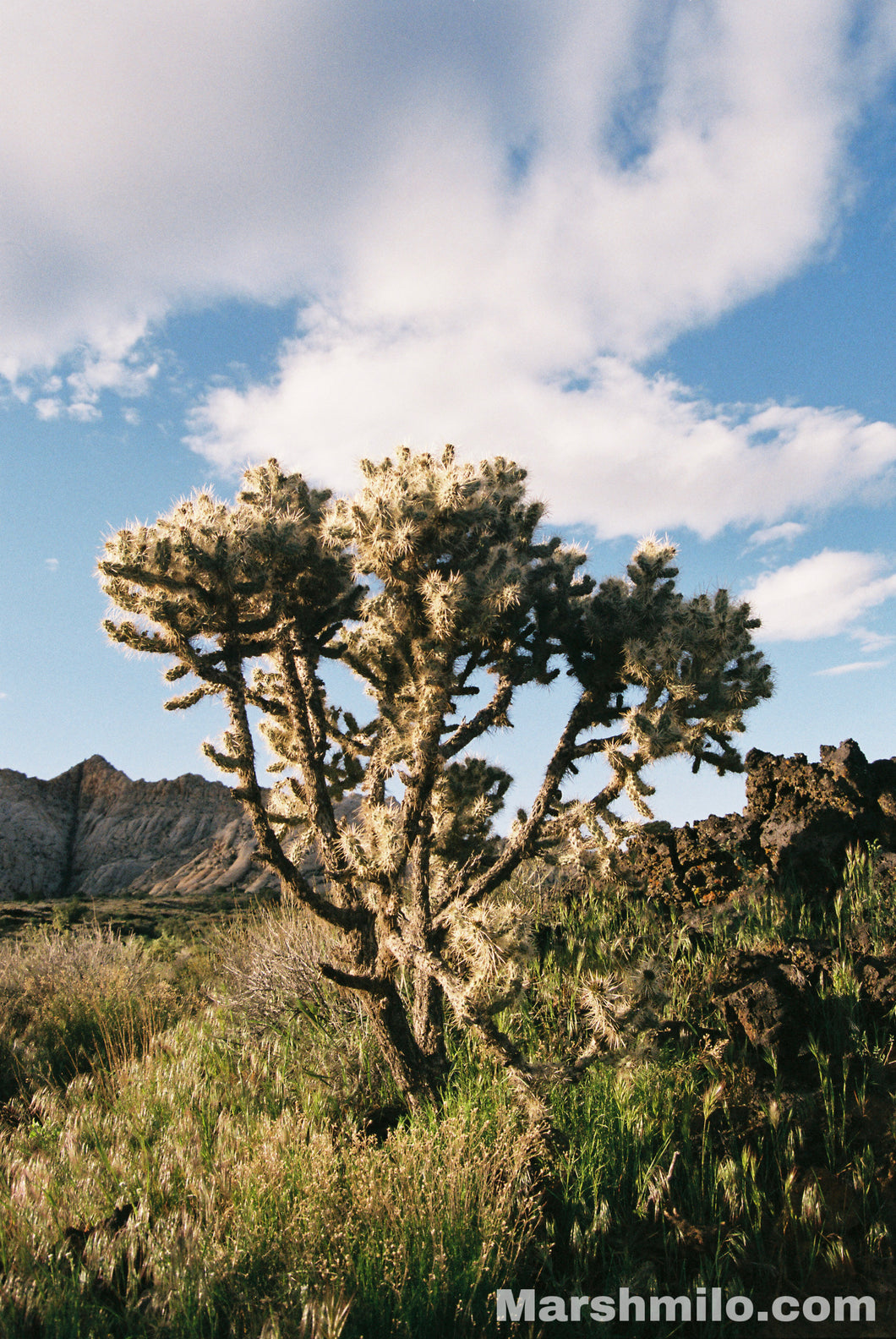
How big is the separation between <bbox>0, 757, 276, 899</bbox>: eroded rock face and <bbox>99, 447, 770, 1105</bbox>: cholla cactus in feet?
82.4

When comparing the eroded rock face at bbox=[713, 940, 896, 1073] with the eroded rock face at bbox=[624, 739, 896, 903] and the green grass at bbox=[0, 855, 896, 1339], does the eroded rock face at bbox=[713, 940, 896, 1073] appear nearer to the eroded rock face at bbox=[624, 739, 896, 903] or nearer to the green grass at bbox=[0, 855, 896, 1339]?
the green grass at bbox=[0, 855, 896, 1339]

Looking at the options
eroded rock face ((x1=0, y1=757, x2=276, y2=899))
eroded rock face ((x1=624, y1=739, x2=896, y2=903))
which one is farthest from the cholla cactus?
eroded rock face ((x1=0, y1=757, x2=276, y2=899))

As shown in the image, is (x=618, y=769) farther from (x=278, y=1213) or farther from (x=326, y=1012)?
(x=326, y=1012)

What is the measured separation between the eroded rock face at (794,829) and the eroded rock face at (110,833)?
2326 centimetres

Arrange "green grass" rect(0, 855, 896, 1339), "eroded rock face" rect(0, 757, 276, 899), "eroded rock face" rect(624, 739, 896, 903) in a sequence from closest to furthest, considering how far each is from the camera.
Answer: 1. "green grass" rect(0, 855, 896, 1339)
2. "eroded rock face" rect(624, 739, 896, 903)
3. "eroded rock face" rect(0, 757, 276, 899)

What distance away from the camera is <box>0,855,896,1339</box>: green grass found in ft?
11.7

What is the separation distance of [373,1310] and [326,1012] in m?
4.37

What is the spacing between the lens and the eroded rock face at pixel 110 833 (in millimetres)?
32125

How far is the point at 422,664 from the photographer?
5336 mm

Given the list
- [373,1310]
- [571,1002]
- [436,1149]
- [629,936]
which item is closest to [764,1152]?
[571,1002]

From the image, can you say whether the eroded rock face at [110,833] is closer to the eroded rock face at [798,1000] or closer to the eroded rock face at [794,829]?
the eroded rock face at [794,829]

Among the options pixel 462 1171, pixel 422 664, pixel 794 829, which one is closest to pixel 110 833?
pixel 794 829

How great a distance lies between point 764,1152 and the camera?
4.97 meters

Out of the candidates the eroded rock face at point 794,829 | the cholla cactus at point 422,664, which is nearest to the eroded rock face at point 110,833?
→ the eroded rock face at point 794,829
